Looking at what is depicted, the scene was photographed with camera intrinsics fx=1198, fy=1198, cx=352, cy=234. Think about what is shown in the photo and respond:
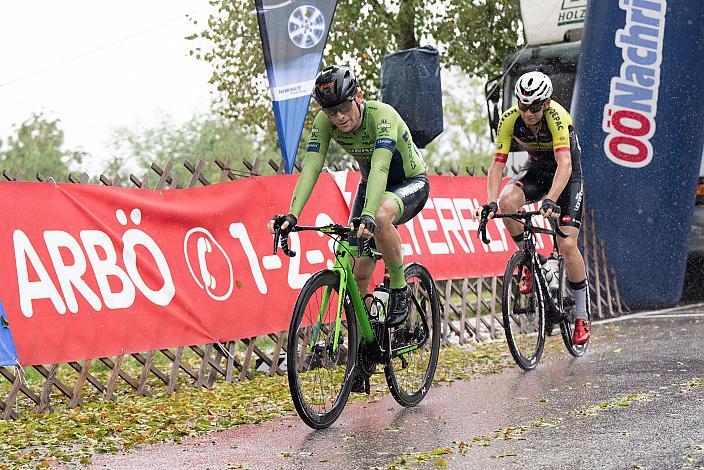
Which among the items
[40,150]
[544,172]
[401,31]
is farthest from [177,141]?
[544,172]

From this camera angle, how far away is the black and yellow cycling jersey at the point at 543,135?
9164mm

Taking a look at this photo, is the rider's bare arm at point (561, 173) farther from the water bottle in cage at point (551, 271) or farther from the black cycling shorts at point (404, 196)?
the black cycling shorts at point (404, 196)

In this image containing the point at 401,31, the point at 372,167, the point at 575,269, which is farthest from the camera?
the point at 401,31

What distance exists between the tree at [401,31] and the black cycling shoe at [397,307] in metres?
20.4

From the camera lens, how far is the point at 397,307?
293 inches

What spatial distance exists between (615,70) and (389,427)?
318 inches

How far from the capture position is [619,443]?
584 cm

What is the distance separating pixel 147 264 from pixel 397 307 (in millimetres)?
2049

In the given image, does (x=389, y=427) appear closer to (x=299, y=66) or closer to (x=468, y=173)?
(x=299, y=66)

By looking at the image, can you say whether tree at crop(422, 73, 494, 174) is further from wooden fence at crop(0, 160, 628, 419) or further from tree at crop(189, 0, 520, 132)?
wooden fence at crop(0, 160, 628, 419)

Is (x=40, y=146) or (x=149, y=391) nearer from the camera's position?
(x=149, y=391)

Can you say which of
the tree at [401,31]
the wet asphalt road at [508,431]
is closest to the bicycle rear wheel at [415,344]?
the wet asphalt road at [508,431]

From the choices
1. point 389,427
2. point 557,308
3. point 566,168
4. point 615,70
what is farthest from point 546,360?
point 615,70

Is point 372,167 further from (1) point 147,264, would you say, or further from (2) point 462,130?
(2) point 462,130
